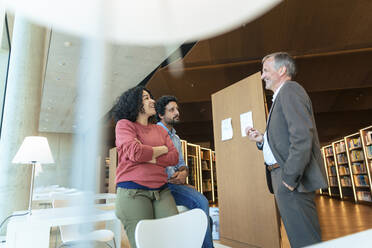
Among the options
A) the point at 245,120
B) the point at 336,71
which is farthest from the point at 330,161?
the point at 245,120

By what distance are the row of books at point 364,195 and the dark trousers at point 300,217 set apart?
6.64 metres

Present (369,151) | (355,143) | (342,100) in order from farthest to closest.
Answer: (342,100) < (355,143) < (369,151)

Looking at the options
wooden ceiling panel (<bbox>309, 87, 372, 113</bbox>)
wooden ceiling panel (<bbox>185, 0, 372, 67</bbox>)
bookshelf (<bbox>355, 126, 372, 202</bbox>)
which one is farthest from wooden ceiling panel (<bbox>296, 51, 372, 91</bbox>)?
bookshelf (<bbox>355, 126, 372, 202</bbox>)

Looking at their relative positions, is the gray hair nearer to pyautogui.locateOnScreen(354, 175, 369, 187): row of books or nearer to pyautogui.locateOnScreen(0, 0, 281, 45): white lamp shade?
pyautogui.locateOnScreen(0, 0, 281, 45): white lamp shade

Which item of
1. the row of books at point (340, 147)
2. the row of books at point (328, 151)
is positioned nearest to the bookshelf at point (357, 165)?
the row of books at point (340, 147)

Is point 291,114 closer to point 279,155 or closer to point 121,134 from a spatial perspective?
point 279,155

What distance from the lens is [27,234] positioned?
65.4 inches

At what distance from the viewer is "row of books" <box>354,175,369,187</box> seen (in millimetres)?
6562

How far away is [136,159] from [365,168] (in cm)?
699

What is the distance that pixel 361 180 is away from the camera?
6.81 meters

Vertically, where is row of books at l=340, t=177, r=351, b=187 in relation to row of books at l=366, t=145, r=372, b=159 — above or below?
below

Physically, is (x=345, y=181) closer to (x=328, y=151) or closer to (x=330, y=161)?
(x=330, y=161)

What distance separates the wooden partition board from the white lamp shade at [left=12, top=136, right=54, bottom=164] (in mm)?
1855

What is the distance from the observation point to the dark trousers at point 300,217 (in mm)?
1166
